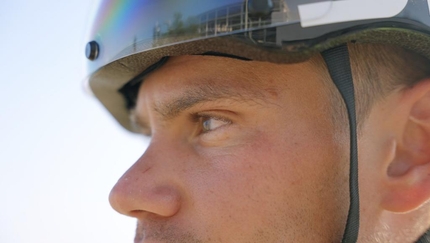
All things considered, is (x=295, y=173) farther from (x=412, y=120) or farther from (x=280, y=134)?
(x=412, y=120)

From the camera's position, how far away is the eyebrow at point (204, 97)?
1549 mm

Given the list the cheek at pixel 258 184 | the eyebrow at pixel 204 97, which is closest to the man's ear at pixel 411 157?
the cheek at pixel 258 184

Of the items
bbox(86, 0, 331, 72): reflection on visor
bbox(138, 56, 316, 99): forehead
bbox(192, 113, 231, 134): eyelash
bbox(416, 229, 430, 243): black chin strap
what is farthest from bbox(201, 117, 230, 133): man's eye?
bbox(416, 229, 430, 243): black chin strap

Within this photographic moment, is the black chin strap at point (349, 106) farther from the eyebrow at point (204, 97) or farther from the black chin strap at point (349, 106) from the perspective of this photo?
the eyebrow at point (204, 97)

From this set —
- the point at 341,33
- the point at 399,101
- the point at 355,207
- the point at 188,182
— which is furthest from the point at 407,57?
the point at 188,182

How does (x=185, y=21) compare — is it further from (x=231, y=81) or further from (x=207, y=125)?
(x=207, y=125)

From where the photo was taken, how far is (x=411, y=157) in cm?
160

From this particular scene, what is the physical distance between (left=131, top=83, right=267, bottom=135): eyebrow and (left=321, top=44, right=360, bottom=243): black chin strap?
0.65 ft

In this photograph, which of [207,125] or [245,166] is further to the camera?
[207,125]

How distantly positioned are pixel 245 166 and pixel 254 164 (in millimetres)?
23

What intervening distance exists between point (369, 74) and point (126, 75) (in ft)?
2.58

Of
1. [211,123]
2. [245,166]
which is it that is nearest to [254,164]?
[245,166]

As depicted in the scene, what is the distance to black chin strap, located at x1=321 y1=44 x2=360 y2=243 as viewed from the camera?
1526 mm

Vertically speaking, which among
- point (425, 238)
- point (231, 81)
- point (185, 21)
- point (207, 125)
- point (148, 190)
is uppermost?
point (185, 21)
